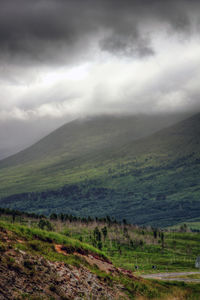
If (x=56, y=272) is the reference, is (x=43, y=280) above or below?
above

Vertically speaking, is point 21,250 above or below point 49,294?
above

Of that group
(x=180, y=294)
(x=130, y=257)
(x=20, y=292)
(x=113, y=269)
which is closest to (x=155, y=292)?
(x=180, y=294)

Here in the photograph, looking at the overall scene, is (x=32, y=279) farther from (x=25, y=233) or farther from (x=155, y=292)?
(x=155, y=292)

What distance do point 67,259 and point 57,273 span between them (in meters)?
4.20

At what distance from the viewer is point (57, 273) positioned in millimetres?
32219

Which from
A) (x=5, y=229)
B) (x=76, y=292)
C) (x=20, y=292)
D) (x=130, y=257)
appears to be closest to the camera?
(x=20, y=292)

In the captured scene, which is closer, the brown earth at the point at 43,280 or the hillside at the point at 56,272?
the brown earth at the point at 43,280

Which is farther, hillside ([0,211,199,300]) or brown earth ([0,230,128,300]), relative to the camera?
hillside ([0,211,199,300])

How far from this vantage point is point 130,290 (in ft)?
124

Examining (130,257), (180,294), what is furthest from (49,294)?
(130,257)

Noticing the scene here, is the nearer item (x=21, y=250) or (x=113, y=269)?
(x=21, y=250)

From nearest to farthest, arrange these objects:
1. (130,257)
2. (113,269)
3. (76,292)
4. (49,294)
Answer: (49,294) < (76,292) < (113,269) < (130,257)

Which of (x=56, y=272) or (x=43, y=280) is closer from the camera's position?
(x=43, y=280)

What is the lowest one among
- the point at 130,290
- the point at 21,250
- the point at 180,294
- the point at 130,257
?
the point at 130,257
